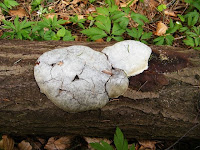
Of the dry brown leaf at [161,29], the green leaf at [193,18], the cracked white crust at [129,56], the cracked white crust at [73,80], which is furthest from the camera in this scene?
the dry brown leaf at [161,29]

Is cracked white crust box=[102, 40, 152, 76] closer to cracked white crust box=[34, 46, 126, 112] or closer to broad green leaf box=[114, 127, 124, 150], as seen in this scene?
cracked white crust box=[34, 46, 126, 112]

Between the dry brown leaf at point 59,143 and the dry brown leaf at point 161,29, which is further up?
the dry brown leaf at point 161,29

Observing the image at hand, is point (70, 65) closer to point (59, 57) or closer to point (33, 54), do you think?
point (59, 57)

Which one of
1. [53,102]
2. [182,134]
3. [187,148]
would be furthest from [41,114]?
[187,148]

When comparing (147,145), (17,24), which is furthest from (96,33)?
(147,145)

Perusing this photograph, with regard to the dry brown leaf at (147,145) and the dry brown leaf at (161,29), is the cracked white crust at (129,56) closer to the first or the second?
the dry brown leaf at (147,145)

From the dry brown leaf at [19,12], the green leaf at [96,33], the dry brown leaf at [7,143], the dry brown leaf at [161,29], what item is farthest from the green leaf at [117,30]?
the dry brown leaf at [7,143]
